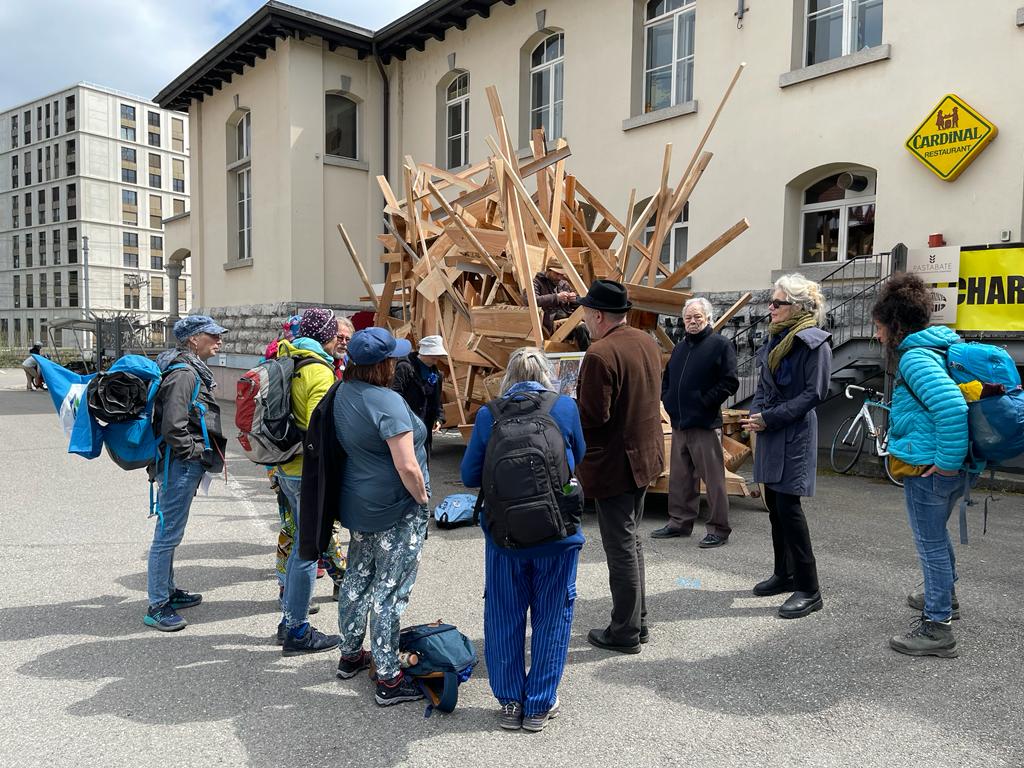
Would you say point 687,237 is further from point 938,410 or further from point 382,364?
point 382,364

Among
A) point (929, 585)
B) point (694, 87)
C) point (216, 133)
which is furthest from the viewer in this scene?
point (216, 133)

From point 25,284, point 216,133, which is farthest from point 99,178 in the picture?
point 216,133

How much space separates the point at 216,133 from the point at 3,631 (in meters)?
18.6

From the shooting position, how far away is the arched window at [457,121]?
1628cm

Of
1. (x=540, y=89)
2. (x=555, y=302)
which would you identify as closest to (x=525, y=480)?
(x=555, y=302)

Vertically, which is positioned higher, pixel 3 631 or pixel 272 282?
pixel 272 282

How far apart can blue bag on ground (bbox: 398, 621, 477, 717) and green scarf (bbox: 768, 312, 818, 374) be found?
249cm

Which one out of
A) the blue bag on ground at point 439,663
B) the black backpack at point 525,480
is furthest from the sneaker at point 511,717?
the black backpack at point 525,480

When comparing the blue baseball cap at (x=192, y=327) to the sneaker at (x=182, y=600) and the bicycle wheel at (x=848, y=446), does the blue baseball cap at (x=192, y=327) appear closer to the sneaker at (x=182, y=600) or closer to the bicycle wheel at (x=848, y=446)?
the sneaker at (x=182, y=600)

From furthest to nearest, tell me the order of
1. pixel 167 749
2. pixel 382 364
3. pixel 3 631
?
pixel 3 631, pixel 382 364, pixel 167 749

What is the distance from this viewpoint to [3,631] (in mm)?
4152

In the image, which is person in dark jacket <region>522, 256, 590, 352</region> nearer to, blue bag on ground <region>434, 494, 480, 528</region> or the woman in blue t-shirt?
blue bag on ground <region>434, 494, 480, 528</region>

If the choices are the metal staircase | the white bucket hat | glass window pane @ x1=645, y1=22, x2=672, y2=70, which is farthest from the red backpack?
glass window pane @ x1=645, y1=22, x2=672, y2=70

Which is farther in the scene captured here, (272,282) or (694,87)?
(272,282)
